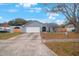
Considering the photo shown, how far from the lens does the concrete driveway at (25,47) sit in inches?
258

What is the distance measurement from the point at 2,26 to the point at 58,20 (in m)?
0.80

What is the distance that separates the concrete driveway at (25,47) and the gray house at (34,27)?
0.24 ft

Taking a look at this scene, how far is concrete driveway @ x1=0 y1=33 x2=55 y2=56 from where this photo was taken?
6555mm

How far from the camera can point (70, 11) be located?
6.60m

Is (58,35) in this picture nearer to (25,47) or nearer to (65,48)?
(65,48)

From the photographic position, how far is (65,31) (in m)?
6.68

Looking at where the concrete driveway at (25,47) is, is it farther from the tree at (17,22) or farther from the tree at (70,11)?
the tree at (70,11)

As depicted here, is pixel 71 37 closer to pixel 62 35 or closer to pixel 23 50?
pixel 62 35

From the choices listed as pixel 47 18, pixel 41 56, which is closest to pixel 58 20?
pixel 47 18

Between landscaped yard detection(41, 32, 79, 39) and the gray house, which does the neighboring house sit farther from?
the gray house

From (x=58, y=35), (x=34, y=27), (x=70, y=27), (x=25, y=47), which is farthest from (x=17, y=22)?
(x=70, y=27)

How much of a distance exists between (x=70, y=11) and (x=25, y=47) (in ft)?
2.68

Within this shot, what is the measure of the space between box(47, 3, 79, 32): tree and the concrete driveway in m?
0.47

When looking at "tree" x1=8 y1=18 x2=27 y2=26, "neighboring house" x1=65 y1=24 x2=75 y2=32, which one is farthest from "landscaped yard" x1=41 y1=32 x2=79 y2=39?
"tree" x1=8 y1=18 x2=27 y2=26
